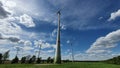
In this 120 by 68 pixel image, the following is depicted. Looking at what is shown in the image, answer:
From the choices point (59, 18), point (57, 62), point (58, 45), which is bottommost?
point (57, 62)

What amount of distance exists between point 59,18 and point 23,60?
6390cm

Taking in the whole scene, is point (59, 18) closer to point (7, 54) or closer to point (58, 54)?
point (58, 54)

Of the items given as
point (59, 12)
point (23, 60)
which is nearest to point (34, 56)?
point (23, 60)

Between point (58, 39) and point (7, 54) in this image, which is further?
point (7, 54)

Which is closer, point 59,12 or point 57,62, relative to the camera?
point 57,62

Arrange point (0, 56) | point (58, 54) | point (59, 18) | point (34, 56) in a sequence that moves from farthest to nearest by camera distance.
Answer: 1. point (34, 56)
2. point (0, 56)
3. point (59, 18)
4. point (58, 54)

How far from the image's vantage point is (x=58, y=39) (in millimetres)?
60469

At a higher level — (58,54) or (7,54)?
(7,54)

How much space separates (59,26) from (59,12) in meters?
9.57

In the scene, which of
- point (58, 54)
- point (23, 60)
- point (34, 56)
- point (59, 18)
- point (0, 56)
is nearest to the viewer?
point (58, 54)

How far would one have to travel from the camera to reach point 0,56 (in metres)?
109

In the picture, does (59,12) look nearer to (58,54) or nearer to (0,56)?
(58,54)

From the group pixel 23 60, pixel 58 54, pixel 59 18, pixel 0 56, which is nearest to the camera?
pixel 58 54

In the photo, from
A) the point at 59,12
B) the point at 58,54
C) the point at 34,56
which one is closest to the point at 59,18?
the point at 59,12
